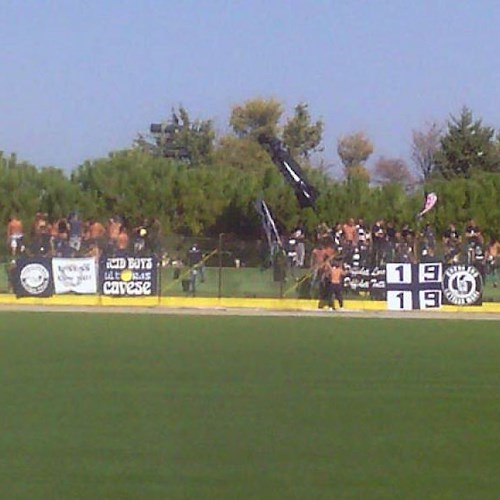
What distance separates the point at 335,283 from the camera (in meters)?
31.8

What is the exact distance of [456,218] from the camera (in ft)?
163

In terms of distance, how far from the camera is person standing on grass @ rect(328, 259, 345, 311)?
1243 inches

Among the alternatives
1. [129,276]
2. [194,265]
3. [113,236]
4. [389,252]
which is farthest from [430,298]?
[113,236]

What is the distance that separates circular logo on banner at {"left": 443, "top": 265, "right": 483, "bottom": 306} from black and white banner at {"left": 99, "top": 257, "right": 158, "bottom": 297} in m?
7.32

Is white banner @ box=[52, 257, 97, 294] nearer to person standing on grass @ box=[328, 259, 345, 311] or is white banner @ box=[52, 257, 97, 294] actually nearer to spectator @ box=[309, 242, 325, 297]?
spectator @ box=[309, 242, 325, 297]

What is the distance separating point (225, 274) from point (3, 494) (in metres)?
24.3

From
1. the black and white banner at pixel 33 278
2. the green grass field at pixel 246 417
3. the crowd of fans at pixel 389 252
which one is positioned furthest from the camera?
the crowd of fans at pixel 389 252

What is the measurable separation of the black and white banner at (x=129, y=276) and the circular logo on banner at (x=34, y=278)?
4.55ft

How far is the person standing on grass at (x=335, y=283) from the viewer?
31.6 m

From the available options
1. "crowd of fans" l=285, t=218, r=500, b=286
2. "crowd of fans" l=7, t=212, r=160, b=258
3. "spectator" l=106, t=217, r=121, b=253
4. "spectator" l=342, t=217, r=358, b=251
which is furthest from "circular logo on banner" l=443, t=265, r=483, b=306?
"spectator" l=106, t=217, r=121, b=253

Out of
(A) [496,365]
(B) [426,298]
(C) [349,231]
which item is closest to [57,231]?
(C) [349,231]

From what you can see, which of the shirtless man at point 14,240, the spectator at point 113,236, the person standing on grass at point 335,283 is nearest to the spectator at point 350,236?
the person standing on grass at point 335,283

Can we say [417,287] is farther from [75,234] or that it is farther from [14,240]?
[14,240]

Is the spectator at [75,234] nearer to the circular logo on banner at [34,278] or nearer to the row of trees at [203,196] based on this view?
the circular logo on banner at [34,278]
